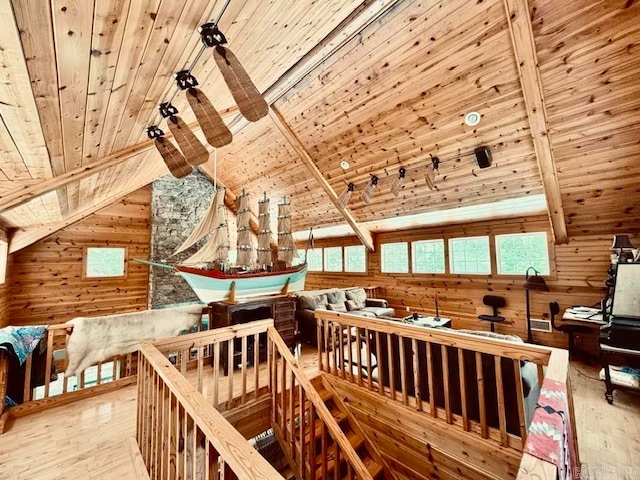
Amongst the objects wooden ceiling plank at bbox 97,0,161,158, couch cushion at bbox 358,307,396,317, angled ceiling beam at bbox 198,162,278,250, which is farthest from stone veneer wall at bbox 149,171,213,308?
wooden ceiling plank at bbox 97,0,161,158

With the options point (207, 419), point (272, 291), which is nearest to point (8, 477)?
point (207, 419)

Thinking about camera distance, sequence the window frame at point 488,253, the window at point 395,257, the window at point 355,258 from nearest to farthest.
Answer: the window frame at point 488,253, the window at point 395,257, the window at point 355,258

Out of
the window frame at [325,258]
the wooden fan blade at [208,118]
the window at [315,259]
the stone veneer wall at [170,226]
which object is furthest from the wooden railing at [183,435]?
the window at [315,259]

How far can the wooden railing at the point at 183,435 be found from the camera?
3.35 feet

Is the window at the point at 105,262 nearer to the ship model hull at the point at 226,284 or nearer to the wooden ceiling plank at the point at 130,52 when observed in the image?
the ship model hull at the point at 226,284

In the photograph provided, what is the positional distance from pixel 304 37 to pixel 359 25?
1163 mm

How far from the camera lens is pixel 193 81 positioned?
167 cm

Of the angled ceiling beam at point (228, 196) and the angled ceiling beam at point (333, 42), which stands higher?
the angled ceiling beam at point (333, 42)

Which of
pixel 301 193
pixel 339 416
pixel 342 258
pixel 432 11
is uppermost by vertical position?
pixel 432 11

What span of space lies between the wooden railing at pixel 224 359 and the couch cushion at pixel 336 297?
180 centimetres

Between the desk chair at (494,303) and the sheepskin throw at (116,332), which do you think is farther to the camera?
the desk chair at (494,303)

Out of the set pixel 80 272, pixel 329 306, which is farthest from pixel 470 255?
pixel 80 272

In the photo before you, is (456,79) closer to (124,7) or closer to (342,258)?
(124,7)

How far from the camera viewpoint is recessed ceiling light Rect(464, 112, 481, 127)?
12.5 feet
